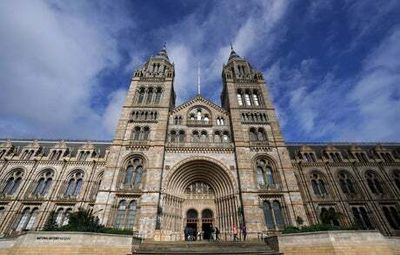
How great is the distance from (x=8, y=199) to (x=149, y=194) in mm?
18752

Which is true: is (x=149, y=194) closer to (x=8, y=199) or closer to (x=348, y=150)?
(x=8, y=199)

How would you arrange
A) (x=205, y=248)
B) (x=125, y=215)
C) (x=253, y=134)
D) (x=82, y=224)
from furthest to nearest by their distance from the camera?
(x=253, y=134) → (x=125, y=215) → (x=205, y=248) → (x=82, y=224)

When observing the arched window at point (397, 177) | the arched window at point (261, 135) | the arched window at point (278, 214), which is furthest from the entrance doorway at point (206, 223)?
the arched window at point (397, 177)

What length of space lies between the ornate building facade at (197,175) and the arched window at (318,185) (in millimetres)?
140

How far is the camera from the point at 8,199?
27.4 m

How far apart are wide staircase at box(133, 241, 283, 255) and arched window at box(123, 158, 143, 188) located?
790 centimetres

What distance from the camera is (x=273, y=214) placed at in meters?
23.5

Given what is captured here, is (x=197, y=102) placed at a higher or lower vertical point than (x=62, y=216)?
higher

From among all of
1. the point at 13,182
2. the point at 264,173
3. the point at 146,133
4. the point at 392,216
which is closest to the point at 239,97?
the point at 264,173

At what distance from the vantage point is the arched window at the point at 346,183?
98.1ft

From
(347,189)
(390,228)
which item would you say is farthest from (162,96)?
(390,228)

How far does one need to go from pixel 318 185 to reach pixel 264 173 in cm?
974

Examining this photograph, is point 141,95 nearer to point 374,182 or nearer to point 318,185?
point 318,185

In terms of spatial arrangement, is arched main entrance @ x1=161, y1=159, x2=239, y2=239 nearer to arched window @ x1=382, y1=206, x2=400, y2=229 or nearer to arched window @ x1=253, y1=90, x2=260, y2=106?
arched window @ x1=253, y1=90, x2=260, y2=106
